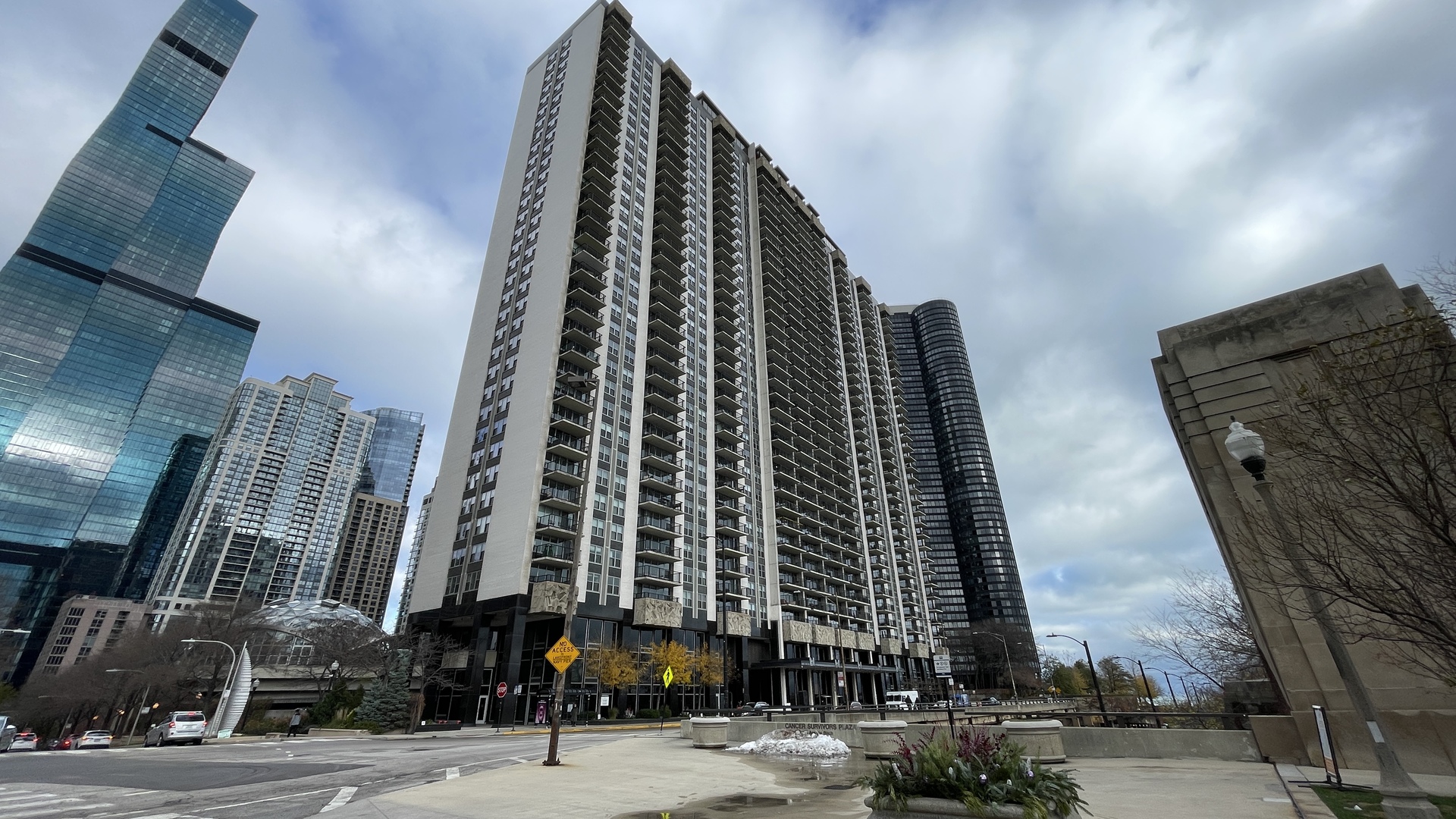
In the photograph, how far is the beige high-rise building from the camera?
11359 mm

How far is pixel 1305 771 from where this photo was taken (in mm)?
11914

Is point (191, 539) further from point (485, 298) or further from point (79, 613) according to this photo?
point (485, 298)

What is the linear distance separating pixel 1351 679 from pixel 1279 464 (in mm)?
6525

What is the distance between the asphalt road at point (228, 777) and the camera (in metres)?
11.3

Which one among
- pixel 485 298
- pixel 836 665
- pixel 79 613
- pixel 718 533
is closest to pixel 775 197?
pixel 485 298

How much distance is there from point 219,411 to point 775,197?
584 feet

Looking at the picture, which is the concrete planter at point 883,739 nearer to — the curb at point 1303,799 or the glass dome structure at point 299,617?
the curb at point 1303,799

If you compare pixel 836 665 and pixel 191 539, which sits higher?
pixel 191 539

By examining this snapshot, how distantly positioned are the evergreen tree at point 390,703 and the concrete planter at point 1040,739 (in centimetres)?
4462

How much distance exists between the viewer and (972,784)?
7.33 m

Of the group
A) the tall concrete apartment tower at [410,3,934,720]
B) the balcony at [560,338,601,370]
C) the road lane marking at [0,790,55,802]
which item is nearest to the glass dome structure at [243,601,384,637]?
the tall concrete apartment tower at [410,3,934,720]

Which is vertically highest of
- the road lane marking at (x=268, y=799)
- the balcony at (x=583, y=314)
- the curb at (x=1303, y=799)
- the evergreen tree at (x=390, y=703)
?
the balcony at (x=583, y=314)

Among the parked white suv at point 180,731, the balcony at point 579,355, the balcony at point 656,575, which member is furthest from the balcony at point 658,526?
the parked white suv at point 180,731

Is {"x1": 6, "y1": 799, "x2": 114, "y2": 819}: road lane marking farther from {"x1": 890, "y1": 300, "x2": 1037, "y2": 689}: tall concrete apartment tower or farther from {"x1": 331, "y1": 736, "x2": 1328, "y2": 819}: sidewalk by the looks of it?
{"x1": 890, "y1": 300, "x2": 1037, "y2": 689}: tall concrete apartment tower
